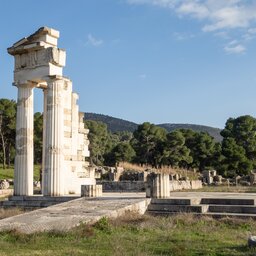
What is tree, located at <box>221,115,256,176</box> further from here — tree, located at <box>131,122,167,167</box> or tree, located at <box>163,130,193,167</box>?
tree, located at <box>131,122,167,167</box>

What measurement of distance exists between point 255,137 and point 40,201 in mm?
44644

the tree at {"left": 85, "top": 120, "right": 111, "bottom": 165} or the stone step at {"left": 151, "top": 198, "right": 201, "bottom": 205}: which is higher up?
the tree at {"left": 85, "top": 120, "right": 111, "bottom": 165}

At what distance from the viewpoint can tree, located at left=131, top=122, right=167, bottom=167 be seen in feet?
192

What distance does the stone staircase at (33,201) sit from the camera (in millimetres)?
17656

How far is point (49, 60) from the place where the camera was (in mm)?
19375

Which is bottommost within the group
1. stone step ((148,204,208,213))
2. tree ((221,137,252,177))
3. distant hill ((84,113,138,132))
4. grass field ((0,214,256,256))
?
grass field ((0,214,256,256))

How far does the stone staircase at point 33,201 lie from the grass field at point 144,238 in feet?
15.9

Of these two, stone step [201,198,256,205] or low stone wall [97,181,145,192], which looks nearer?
stone step [201,198,256,205]

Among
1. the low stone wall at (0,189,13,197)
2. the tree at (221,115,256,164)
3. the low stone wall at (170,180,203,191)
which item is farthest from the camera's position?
the tree at (221,115,256,164)

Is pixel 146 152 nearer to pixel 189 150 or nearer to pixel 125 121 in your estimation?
pixel 189 150

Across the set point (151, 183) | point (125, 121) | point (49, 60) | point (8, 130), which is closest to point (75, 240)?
point (151, 183)

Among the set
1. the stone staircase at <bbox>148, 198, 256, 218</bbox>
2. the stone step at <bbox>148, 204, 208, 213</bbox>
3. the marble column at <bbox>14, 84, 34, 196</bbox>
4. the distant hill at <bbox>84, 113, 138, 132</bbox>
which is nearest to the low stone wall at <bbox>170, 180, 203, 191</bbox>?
the marble column at <bbox>14, 84, 34, 196</bbox>

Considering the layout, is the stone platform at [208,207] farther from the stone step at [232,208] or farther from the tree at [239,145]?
the tree at [239,145]

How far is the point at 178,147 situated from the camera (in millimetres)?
55469
